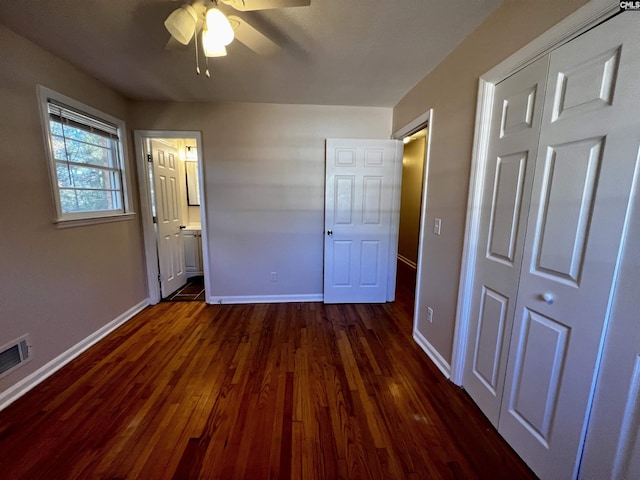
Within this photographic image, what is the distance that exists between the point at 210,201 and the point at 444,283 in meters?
2.62

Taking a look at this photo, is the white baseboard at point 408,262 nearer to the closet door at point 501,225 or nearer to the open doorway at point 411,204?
the open doorway at point 411,204

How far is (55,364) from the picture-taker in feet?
6.06

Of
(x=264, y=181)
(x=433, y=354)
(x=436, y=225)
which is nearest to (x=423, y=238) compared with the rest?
(x=436, y=225)

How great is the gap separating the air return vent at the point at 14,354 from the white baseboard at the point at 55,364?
0.13 m

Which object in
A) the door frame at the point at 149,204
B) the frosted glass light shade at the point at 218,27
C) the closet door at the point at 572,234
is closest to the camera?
the closet door at the point at 572,234

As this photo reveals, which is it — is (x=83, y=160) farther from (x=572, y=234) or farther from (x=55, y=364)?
(x=572, y=234)

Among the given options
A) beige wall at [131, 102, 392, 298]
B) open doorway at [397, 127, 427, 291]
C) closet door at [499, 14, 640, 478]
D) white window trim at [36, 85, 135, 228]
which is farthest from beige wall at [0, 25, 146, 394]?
open doorway at [397, 127, 427, 291]

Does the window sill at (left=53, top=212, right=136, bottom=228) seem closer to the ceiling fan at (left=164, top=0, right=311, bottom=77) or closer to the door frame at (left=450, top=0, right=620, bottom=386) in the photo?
the ceiling fan at (left=164, top=0, right=311, bottom=77)

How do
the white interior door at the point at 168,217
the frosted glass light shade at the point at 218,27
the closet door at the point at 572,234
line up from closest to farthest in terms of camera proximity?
the closet door at the point at 572,234 → the frosted glass light shade at the point at 218,27 → the white interior door at the point at 168,217

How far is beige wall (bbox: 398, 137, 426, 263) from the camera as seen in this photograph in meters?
4.60

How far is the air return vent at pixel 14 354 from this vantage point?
1.53 m

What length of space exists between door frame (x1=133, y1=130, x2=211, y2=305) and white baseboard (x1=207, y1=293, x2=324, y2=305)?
0.15 meters

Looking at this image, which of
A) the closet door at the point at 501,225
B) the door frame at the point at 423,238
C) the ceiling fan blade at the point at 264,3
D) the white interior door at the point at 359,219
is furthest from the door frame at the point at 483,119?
the white interior door at the point at 359,219

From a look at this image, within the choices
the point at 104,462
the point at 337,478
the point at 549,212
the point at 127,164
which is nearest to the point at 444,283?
the point at 549,212
